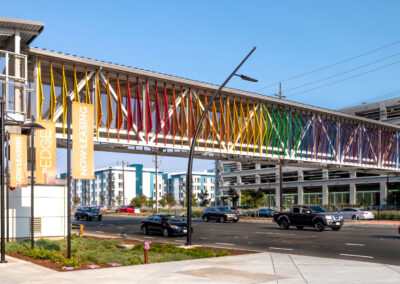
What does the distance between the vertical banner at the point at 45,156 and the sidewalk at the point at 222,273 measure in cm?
484

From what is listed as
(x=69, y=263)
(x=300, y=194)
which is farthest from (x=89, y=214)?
(x=300, y=194)

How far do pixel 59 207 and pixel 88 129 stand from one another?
7.80m

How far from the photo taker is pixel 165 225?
29656 millimetres

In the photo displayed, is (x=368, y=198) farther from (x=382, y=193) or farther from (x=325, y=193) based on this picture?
(x=325, y=193)

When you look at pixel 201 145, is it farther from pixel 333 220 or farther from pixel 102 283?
pixel 102 283

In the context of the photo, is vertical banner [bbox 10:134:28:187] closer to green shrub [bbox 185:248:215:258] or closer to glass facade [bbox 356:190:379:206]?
green shrub [bbox 185:248:215:258]

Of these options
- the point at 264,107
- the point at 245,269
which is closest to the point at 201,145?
the point at 264,107

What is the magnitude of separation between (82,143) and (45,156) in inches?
151

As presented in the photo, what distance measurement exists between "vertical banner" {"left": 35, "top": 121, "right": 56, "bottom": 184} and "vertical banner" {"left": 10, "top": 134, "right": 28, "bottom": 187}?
31.3 inches

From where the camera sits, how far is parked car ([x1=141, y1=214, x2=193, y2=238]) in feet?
96.1

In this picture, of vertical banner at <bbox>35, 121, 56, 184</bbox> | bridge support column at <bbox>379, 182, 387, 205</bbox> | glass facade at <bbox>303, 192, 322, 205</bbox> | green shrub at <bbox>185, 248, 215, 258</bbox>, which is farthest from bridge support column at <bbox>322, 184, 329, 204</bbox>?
green shrub at <bbox>185, 248, 215, 258</bbox>

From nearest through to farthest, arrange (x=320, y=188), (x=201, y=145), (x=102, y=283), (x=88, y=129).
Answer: (x=102, y=283) → (x=88, y=129) → (x=201, y=145) → (x=320, y=188)

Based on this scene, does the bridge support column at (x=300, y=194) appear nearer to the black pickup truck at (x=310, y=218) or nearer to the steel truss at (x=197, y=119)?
the steel truss at (x=197, y=119)

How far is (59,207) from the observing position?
2402 centimetres
